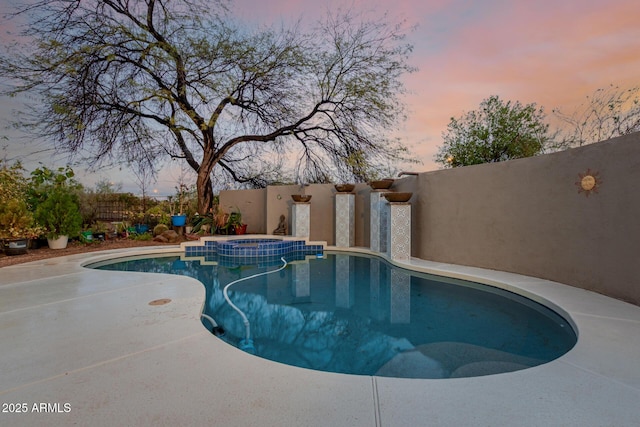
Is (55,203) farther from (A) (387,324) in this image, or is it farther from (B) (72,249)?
(A) (387,324)

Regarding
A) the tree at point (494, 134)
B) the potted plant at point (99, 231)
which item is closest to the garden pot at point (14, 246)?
the potted plant at point (99, 231)

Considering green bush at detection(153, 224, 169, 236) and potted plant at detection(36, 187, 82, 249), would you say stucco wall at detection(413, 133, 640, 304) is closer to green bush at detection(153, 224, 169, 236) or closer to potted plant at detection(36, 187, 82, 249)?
green bush at detection(153, 224, 169, 236)

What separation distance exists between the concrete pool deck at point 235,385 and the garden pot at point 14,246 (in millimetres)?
5069

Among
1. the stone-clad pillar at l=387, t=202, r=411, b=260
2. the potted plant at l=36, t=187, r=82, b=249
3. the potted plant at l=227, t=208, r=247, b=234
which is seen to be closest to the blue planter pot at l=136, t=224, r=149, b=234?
the potted plant at l=36, t=187, r=82, b=249

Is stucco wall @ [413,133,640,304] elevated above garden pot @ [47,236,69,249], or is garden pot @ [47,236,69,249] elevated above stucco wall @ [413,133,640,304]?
stucco wall @ [413,133,640,304]

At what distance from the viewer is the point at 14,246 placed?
21.5 feet

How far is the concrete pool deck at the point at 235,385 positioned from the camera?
147cm

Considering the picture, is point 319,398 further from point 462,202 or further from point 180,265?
point 180,265

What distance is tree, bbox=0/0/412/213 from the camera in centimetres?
877

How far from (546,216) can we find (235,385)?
15.7 feet

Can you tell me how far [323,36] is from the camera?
10336mm

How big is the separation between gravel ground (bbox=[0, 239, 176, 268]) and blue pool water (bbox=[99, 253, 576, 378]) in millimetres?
3631

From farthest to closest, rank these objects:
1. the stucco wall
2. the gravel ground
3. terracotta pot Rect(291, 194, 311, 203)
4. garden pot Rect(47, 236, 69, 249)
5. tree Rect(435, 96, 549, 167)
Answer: tree Rect(435, 96, 549, 167)
terracotta pot Rect(291, 194, 311, 203)
garden pot Rect(47, 236, 69, 249)
the gravel ground
the stucco wall

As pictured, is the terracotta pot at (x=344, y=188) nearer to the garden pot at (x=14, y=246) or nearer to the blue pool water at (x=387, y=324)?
the blue pool water at (x=387, y=324)
